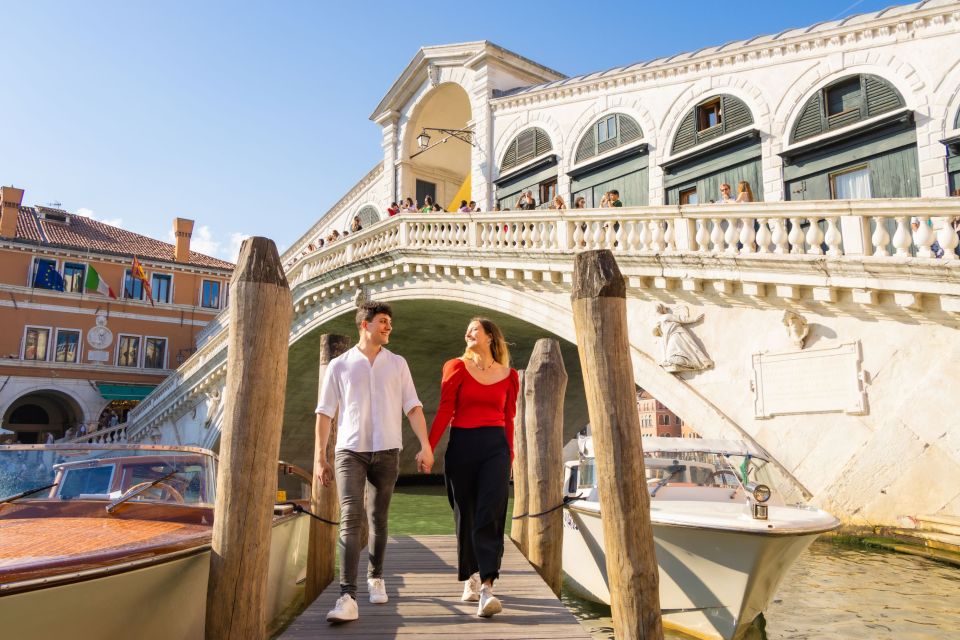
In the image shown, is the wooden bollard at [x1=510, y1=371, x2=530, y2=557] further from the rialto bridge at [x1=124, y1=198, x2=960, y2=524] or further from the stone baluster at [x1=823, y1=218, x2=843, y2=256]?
the stone baluster at [x1=823, y1=218, x2=843, y2=256]

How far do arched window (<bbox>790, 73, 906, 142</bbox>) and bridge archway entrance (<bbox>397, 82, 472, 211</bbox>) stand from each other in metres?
A: 9.95

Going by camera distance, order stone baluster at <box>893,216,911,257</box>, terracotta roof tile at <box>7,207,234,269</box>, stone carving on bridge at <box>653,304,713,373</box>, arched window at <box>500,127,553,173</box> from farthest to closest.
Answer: terracotta roof tile at <box>7,207,234,269</box>
arched window at <box>500,127,553,173</box>
stone carving on bridge at <box>653,304,713,373</box>
stone baluster at <box>893,216,911,257</box>

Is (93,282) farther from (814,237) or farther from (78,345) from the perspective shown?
(814,237)

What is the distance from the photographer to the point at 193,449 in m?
4.75

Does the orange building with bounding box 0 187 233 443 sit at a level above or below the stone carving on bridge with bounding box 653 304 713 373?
above

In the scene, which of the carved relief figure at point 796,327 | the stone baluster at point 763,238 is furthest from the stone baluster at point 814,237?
the carved relief figure at point 796,327

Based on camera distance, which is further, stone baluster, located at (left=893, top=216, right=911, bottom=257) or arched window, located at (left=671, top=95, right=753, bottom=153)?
arched window, located at (left=671, top=95, right=753, bottom=153)

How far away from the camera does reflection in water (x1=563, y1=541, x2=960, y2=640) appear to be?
5387 millimetres

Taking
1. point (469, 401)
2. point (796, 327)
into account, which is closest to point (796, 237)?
point (796, 327)

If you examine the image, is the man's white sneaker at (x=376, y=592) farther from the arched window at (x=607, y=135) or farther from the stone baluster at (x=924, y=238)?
the arched window at (x=607, y=135)

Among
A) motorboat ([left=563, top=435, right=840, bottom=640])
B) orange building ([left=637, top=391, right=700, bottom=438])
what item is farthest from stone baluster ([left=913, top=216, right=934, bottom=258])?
orange building ([left=637, top=391, right=700, bottom=438])

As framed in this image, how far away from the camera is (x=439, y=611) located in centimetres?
376

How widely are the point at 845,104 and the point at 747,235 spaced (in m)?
3.77

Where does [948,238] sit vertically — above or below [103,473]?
above
